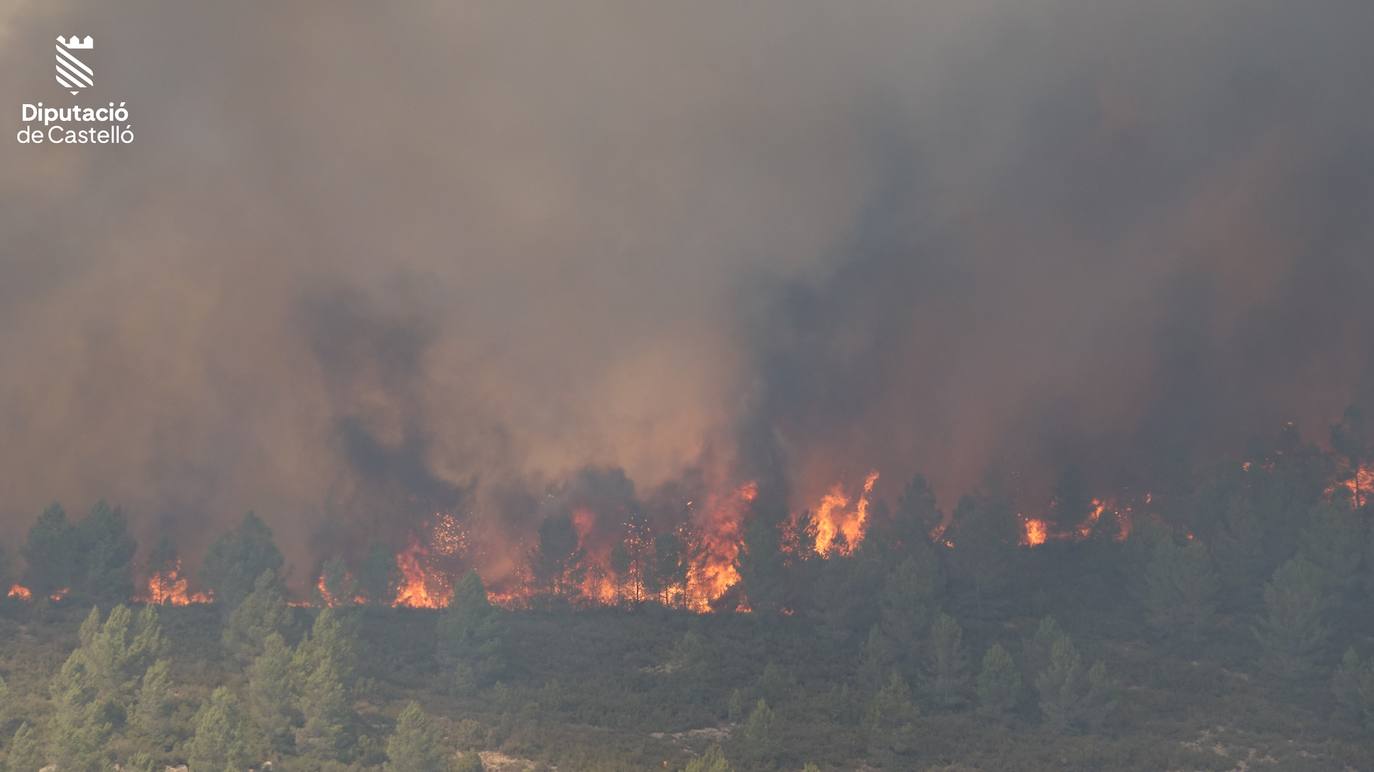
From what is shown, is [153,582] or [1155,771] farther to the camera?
[153,582]

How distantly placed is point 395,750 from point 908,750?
36.7m

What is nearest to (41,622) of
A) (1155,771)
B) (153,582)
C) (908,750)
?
(153,582)

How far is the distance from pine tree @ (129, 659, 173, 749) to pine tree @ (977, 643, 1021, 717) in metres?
59.1

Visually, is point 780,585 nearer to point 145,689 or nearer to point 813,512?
point 813,512

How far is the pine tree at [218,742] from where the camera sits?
76500 millimetres

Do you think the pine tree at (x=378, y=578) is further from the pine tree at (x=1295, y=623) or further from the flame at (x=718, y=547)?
the pine tree at (x=1295, y=623)

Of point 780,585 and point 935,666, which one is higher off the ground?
point 780,585

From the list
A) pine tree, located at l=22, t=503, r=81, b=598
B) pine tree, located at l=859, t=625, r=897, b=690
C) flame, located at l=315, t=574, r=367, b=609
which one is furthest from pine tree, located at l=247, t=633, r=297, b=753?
pine tree, located at l=859, t=625, r=897, b=690

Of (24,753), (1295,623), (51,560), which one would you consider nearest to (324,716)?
(24,753)

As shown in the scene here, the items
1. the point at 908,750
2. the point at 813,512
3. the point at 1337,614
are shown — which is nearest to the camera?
the point at 908,750

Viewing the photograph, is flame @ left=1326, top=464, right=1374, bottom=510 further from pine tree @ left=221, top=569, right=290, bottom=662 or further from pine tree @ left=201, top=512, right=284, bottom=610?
pine tree @ left=201, top=512, right=284, bottom=610

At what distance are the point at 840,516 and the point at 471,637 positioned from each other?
5699 centimetres

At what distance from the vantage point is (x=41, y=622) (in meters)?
111

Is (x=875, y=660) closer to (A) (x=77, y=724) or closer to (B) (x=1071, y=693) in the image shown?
(B) (x=1071, y=693)
